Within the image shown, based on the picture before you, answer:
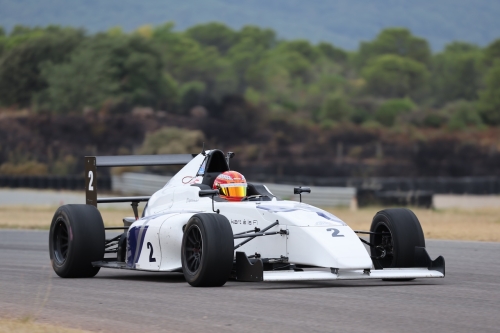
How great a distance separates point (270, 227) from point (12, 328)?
3935 mm

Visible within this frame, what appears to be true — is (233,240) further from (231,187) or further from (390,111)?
(390,111)

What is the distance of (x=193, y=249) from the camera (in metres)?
10.9

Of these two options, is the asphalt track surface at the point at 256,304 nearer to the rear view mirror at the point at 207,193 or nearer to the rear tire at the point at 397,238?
the rear tire at the point at 397,238

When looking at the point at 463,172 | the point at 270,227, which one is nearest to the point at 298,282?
the point at 270,227

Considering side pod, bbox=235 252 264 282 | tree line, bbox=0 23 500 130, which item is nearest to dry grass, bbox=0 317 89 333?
side pod, bbox=235 252 264 282

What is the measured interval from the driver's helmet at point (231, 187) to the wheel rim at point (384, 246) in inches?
70.2

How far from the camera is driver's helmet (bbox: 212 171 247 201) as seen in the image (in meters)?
12.1

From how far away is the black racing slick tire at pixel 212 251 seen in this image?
10.3 m

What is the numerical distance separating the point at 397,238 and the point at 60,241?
15.1ft

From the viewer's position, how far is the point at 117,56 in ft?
242

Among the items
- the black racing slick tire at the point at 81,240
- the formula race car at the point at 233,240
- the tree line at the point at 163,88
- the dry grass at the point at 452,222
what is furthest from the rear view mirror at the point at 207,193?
the tree line at the point at 163,88

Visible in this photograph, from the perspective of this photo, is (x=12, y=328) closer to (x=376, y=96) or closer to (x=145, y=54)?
(x=145, y=54)

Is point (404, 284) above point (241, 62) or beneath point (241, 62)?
beneath

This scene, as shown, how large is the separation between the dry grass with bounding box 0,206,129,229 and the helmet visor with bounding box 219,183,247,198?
13375mm
